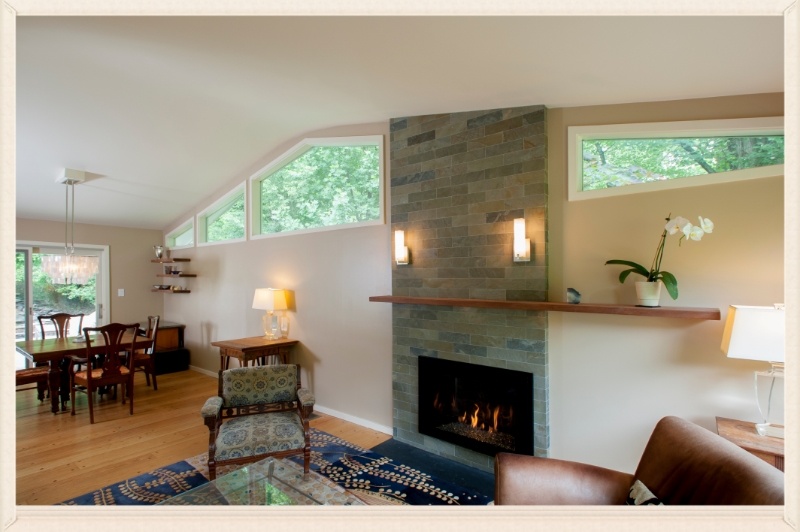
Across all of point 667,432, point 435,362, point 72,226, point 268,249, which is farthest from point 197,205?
point 667,432

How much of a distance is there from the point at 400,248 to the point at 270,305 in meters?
1.84

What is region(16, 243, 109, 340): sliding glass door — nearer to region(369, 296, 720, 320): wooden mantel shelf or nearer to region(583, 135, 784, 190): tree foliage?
region(369, 296, 720, 320): wooden mantel shelf

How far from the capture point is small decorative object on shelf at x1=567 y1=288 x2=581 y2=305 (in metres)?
2.45

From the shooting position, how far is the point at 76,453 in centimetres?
303

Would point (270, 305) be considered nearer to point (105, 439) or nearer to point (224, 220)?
point (105, 439)

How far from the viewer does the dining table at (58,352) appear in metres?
3.76

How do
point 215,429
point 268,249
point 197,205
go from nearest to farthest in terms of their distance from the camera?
point 215,429
point 268,249
point 197,205

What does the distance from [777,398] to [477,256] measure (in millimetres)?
1834

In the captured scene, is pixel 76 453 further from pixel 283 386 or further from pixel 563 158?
pixel 563 158

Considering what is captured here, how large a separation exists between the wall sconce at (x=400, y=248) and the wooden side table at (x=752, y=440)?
7.54 feet

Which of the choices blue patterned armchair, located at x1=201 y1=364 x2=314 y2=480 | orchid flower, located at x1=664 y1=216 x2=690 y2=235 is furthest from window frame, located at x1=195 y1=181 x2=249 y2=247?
orchid flower, located at x1=664 y1=216 x2=690 y2=235

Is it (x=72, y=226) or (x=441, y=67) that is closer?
(x=441, y=67)

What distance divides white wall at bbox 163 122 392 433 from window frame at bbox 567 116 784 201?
5.48ft

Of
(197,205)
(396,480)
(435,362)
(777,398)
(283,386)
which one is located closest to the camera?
(777,398)
